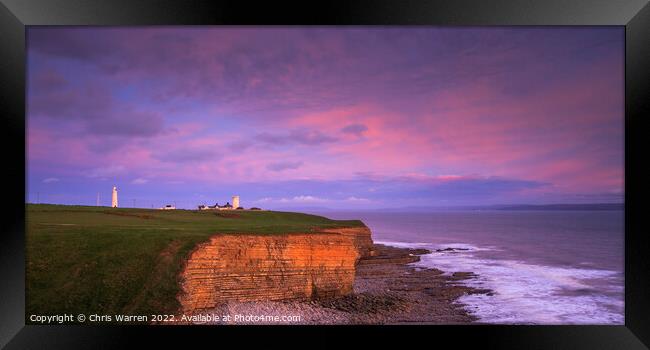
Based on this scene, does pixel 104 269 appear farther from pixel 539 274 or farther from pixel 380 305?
pixel 539 274

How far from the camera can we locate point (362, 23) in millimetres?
7867

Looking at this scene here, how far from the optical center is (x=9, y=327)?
8.01m

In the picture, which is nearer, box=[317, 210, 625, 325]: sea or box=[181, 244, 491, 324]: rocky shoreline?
box=[181, 244, 491, 324]: rocky shoreline

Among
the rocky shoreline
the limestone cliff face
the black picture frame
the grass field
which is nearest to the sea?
the rocky shoreline

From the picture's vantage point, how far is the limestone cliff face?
444 inches

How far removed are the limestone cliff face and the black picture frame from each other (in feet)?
9.57

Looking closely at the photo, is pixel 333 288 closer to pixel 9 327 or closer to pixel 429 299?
pixel 429 299

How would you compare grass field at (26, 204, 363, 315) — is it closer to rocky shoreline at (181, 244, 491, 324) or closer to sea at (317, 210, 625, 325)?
rocky shoreline at (181, 244, 491, 324)

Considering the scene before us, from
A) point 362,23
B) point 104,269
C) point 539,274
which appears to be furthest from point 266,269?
point 539,274

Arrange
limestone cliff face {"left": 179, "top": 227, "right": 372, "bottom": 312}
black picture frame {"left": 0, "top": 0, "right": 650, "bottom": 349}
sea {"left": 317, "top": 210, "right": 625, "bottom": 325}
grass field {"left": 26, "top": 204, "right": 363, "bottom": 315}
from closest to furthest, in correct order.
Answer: black picture frame {"left": 0, "top": 0, "right": 650, "bottom": 349}, grass field {"left": 26, "top": 204, "right": 363, "bottom": 315}, limestone cliff face {"left": 179, "top": 227, "right": 372, "bottom": 312}, sea {"left": 317, "top": 210, "right": 625, "bottom": 325}

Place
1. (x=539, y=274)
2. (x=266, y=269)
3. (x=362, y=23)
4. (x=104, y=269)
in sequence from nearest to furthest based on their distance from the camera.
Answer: (x=362, y=23) < (x=104, y=269) < (x=266, y=269) < (x=539, y=274)

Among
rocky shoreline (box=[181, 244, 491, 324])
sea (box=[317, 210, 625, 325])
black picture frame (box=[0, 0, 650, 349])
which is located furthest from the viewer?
sea (box=[317, 210, 625, 325])

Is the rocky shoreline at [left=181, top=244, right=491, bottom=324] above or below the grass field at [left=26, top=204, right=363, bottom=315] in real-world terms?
below

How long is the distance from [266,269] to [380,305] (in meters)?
4.87
